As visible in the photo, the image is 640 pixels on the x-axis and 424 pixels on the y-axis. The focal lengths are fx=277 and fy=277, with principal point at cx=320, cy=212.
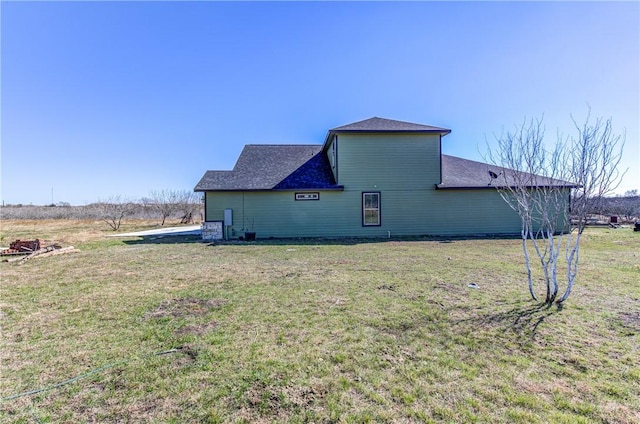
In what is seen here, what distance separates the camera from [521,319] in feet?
11.3

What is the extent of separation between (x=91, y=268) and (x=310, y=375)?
22.3 feet

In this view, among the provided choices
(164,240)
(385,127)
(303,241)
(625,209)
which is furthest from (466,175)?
(625,209)

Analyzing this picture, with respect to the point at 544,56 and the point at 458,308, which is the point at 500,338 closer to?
the point at 458,308

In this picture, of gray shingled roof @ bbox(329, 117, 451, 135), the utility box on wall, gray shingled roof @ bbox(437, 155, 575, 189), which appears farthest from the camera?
gray shingled roof @ bbox(437, 155, 575, 189)

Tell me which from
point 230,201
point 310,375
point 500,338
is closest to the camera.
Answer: point 310,375

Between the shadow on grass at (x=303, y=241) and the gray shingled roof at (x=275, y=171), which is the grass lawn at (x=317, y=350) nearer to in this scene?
the shadow on grass at (x=303, y=241)

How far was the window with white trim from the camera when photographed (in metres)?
13.2

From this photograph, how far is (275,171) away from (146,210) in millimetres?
22541

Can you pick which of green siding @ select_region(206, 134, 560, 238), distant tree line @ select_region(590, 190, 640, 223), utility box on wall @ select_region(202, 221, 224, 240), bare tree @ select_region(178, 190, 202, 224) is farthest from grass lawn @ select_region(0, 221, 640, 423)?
bare tree @ select_region(178, 190, 202, 224)

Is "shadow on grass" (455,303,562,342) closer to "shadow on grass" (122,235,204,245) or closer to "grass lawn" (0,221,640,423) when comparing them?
"grass lawn" (0,221,640,423)

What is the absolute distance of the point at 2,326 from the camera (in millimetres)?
3307

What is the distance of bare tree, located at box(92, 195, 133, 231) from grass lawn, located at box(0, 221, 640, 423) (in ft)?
55.2

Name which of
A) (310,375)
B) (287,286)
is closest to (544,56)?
(287,286)

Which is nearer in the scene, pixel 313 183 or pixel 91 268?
pixel 91 268
